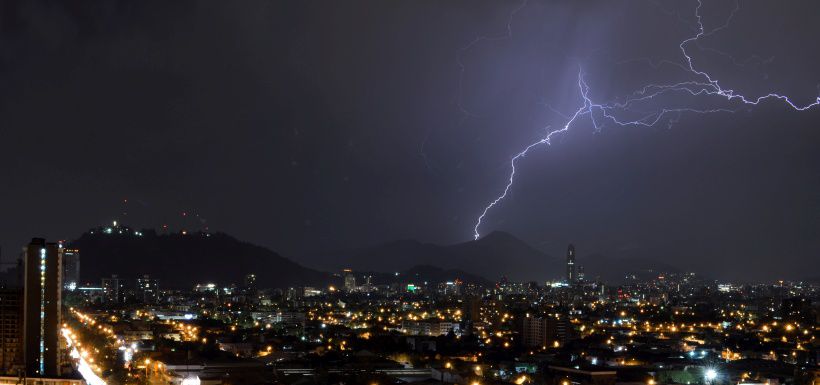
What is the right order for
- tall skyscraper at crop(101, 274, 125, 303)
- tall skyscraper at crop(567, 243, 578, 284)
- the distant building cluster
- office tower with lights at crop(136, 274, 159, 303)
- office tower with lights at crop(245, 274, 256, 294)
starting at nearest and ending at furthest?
the distant building cluster < tall skyscraper at crop(101, 274, 125, 303) < office tower with lights at crop(136, 274, 159, 303) < office tower with lights at crop(245, 274, 256, 294) < tall skyscraper at crop(567, 243, 578, 284)

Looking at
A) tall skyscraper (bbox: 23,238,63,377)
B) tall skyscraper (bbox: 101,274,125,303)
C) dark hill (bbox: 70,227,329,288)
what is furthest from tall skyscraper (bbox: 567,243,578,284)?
tall skyscraper (bbox: 23,238,63,377)

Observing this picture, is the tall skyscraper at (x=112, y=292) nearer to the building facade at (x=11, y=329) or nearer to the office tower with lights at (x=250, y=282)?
the office tower with lights at (x=250, y=282)

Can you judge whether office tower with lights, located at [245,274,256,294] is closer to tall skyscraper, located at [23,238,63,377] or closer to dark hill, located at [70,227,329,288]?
dark hill, located at [70,227,329,288]

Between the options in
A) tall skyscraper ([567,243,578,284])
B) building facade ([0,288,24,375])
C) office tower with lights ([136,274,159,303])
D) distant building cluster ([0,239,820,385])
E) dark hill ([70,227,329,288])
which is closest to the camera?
building facade ([0,288,24,375])

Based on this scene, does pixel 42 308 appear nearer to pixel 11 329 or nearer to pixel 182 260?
pixel 11 329

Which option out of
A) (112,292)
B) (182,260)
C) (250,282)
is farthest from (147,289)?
(182,260)

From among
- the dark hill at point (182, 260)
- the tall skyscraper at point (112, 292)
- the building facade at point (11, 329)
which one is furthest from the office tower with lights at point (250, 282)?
the building facade at point (11, 329)
